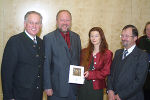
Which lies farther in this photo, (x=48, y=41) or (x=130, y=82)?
(x=48, y=41)

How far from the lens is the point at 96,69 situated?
316 cm

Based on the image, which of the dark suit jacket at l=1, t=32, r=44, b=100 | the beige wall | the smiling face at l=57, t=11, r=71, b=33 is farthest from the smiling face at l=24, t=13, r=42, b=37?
the beige wall

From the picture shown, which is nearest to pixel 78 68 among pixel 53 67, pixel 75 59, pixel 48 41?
pixel 75 59

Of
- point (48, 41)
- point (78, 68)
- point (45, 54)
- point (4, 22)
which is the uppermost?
point (4, 22)

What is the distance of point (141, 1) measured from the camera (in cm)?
510

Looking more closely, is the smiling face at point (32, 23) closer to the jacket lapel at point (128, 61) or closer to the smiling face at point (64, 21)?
the smiling face at point (64, 21)

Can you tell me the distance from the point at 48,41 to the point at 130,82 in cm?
144

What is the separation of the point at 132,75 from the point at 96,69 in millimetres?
605

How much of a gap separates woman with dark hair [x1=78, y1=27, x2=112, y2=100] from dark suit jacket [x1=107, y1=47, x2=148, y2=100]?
302 mm

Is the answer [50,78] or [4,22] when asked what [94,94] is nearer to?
[50,78]

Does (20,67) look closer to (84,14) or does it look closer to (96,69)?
(96,69)

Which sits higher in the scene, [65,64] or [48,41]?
[48,41]

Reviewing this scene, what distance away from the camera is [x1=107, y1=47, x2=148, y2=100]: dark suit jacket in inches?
109

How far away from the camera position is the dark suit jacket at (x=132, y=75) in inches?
109
